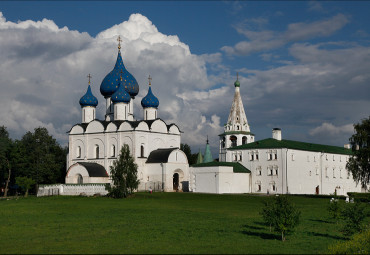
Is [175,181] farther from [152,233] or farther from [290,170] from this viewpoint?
[152,233]

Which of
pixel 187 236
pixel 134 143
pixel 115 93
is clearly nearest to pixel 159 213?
pixel 187 236

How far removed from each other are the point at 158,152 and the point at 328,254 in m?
39.3

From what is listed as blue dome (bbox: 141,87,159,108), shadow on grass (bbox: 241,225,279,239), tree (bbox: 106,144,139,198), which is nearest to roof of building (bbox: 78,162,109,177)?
blue dome (bbox: 141,87,159,108)

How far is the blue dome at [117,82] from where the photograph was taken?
2269 inches

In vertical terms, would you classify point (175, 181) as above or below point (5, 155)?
below

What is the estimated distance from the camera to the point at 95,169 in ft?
170

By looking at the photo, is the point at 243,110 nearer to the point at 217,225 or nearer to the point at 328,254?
the point at 217,225

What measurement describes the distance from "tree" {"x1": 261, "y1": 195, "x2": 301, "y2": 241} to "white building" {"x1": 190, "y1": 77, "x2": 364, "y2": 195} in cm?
3158

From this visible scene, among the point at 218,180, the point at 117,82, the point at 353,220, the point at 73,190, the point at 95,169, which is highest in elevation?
the point at 117,82

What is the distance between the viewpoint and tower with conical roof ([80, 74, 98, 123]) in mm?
58906

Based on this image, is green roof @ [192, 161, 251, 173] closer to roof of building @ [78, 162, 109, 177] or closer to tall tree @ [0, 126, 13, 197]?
roof of building @ [78, 162, 109, 177]

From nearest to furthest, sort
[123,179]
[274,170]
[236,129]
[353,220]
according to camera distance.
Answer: [353,220] → [123,179] → [274,170] → [236,129]

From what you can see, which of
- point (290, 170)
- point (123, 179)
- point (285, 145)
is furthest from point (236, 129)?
point (123, 179)

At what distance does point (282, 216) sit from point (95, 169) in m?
36.6
